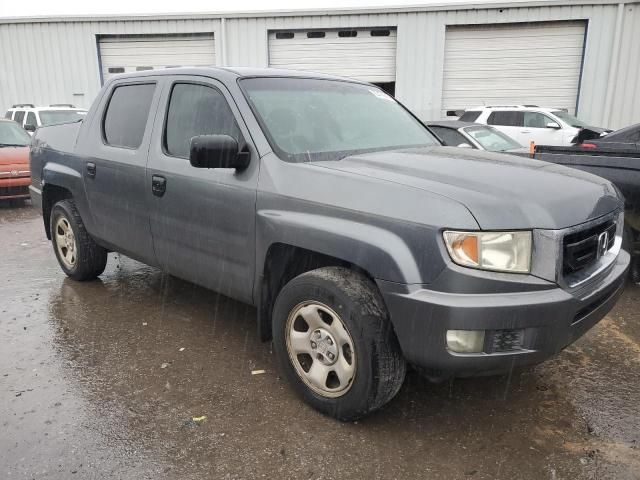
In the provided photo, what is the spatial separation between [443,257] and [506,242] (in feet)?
→ 0.92

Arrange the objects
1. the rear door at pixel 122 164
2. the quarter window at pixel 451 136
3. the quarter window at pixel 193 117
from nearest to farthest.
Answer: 1. the quarter window at pixel 193 117
2. the rear door at pixel 122 164
3. the quarter window at pixel 451 136

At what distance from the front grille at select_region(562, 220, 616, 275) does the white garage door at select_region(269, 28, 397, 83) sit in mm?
15711

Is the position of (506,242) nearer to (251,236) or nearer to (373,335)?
(373,335)

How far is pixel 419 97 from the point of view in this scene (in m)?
17.5

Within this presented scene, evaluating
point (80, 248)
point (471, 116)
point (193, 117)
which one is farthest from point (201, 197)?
point (471, 116)

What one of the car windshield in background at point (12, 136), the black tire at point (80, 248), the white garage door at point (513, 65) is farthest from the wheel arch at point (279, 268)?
the white garage door at point (513, 65)

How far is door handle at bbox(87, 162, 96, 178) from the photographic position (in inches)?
162

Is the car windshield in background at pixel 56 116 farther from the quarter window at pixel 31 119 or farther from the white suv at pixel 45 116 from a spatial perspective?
the quarter window at pixel 31 119

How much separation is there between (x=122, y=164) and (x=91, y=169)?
512mm

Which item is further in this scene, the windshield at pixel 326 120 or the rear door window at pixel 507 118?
the rear door window at pixel 507 118

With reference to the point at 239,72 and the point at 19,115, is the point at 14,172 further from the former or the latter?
the point at 239,72

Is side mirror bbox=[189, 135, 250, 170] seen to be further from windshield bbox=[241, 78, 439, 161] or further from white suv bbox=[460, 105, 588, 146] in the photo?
white suv bbox=[460, 105, 588, 146]

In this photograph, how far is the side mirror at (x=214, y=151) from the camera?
8.98 feet

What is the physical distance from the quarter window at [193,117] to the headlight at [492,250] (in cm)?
154
